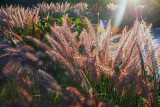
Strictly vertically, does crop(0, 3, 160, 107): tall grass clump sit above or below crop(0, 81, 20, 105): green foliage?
above

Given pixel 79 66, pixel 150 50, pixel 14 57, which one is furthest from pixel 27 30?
pixel 150 50

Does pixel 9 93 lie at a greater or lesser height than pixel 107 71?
lesser

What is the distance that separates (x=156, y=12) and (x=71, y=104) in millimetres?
11438

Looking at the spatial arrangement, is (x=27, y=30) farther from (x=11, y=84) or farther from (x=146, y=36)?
(x=146, y=36)

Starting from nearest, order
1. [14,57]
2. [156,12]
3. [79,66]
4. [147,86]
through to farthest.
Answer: [147,86], [79,66], [14,57], [156,12]

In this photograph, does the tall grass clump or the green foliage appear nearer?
the tall grass clump

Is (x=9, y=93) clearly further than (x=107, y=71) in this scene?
Yes

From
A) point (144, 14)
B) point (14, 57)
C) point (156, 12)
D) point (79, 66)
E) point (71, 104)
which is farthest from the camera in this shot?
point (156, 12)

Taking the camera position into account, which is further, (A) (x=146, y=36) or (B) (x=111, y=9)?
(B) (x=111, y=9)

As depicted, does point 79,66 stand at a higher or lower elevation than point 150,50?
lower

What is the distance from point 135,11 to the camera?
29.7ft

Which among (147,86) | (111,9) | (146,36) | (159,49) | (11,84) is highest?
(111,9)

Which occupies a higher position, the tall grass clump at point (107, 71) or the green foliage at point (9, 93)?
the tall grass clump at point (107, 71)

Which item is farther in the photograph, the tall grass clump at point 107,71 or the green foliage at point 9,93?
the green foliage at point 9,93
